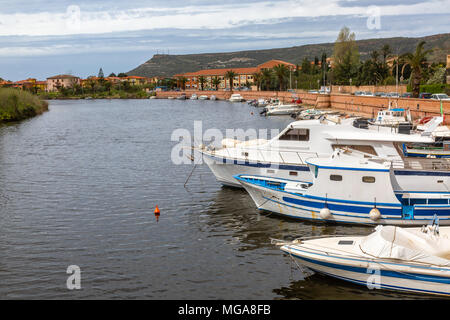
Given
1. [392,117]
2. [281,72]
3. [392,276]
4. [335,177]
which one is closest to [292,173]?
[335,177]

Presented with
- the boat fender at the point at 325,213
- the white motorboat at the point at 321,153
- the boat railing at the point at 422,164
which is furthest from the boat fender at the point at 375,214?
the boat railing at the point at 422,164

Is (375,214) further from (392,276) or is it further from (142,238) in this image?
(142,238)

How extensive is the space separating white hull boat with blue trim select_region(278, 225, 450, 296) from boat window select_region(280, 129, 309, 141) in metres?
11.0

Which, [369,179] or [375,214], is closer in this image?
[375,214]

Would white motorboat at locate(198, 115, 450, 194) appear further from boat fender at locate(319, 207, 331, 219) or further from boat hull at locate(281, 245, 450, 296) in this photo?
boat hull at locate(281, 245, 450, 296)

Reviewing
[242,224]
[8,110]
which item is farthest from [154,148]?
[8,110]

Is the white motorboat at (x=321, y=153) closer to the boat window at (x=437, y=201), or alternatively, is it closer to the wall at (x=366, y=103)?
the boat window at (x=437, y=201)

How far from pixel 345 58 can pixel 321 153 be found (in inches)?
3859

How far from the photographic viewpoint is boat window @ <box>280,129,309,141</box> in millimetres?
27922

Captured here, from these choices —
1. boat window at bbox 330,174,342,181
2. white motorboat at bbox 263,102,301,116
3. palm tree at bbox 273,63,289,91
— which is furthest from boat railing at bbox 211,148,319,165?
palm tree at bbox 273,63,289,91

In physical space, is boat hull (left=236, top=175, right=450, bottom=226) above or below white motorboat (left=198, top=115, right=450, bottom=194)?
below

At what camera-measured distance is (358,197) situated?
22.6 meters
